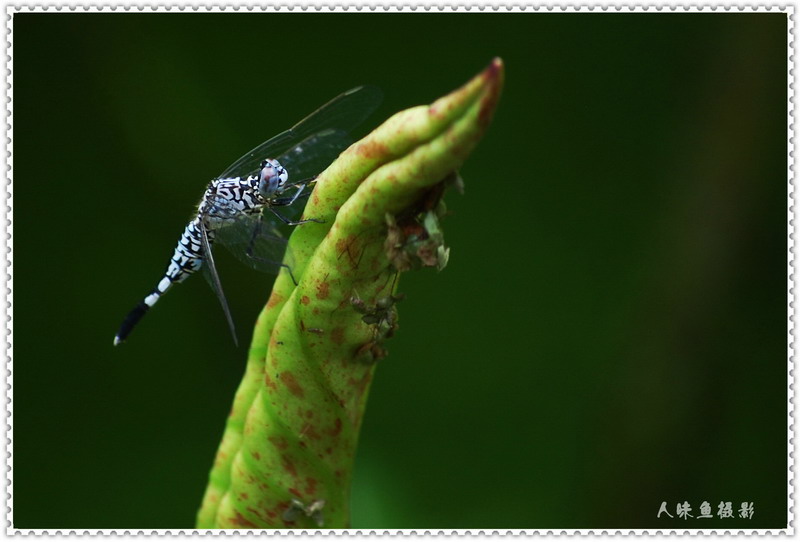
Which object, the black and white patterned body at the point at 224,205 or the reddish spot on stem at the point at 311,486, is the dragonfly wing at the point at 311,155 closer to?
the black and white patterned body at the point at 224,205

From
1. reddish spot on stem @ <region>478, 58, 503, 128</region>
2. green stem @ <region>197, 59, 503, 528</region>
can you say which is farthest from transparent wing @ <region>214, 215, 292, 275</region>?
reddish spot on stem @ <region>478, 58, 503, 128</region>

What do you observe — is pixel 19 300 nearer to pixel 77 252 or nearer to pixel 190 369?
pixel 77 252

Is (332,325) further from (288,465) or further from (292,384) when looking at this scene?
(288,465)

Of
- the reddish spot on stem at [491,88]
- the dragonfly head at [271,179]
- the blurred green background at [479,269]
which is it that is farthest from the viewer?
the blurred green background at [479,269]

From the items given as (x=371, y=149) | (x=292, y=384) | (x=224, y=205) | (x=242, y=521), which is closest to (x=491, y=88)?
(x=371, y=149)

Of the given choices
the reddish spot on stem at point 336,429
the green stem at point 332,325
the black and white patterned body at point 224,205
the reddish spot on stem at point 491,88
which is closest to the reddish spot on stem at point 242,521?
the green stem at point 332,325

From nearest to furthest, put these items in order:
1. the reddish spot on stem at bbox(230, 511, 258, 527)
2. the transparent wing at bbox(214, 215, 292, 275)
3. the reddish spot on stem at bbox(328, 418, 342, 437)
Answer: the reddish spot on stem at bbox(328, 418, 342, 437) < the reddish spot on stem at bbox(230, 511, 258, 527) < the transparent wing at bbox(214, 215, 292, 275)

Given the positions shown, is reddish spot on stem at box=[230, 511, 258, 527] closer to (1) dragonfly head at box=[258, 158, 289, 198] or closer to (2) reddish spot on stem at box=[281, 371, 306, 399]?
(2) reddish spot on stem at box=[281, 371, 306, 399]
